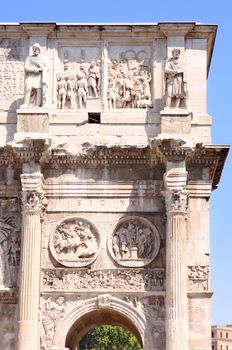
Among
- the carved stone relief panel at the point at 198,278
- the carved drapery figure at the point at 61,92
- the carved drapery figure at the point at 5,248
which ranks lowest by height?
the carved stone relief panel at the point at 198,278

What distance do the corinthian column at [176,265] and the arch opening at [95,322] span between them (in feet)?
3.66

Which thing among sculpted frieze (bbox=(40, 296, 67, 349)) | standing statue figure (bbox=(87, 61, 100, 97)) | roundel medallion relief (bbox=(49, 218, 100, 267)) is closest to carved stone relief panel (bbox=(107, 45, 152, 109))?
standing statue figure (bbox=(87, 61, 100, 97))

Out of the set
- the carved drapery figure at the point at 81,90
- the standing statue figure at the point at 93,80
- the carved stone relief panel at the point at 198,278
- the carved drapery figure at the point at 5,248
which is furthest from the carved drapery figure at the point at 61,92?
the carved stone relief panel at the point at 198,278

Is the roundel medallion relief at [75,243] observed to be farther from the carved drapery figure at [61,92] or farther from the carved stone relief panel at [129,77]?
the carved stone relief panel at [129,77]

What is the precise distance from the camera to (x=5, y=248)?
17797mm

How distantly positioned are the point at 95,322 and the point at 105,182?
131 inches

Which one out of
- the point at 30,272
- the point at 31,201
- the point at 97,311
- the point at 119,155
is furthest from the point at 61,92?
the point at 97,311

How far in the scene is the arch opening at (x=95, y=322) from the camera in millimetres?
17719

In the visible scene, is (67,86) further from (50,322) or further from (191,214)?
(50,322)

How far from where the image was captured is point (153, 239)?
58.4 ft

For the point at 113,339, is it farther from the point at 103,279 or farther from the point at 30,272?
the point at 30,272

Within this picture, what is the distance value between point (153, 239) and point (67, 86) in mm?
3695

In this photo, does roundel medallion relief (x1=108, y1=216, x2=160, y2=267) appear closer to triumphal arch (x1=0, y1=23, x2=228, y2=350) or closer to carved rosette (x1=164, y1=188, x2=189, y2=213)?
triumphal arch (x1=0, y1=23, x2=228, y2=350)

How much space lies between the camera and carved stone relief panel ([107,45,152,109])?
18531mm
